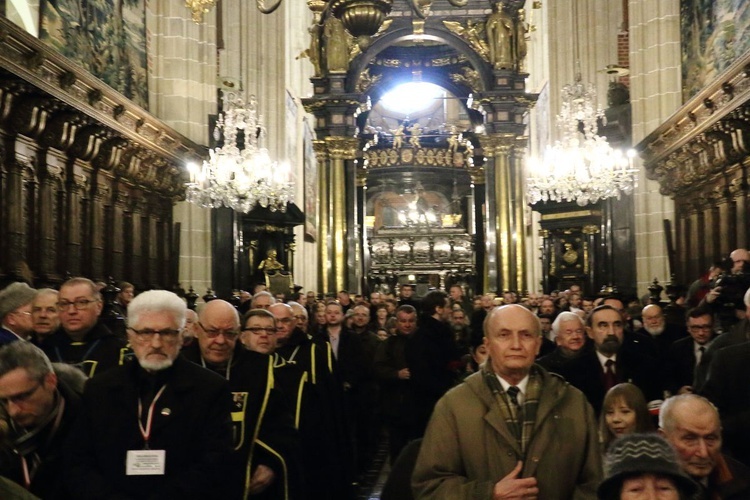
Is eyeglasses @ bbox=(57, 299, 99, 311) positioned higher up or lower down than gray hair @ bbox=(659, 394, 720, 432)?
higher up

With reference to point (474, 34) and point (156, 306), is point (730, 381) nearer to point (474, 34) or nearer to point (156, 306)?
point (156, 306)

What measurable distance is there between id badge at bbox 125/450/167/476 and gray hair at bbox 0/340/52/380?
506 mm

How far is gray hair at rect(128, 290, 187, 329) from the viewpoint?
4.29 meters

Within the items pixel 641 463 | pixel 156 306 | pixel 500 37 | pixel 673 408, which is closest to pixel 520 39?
pixel 500 37

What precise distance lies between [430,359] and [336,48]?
17243mm

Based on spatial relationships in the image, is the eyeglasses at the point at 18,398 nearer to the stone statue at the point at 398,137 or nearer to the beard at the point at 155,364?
the beard at the point at 155,364

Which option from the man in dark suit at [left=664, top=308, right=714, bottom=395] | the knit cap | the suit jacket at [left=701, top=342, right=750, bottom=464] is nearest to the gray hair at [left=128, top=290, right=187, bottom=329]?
the knit cap

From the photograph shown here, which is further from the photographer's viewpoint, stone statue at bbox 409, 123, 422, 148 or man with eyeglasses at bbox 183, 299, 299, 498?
stone statue at bbox 409, 123, 422, 148

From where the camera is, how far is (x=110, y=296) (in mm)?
9227

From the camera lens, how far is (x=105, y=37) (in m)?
15.1

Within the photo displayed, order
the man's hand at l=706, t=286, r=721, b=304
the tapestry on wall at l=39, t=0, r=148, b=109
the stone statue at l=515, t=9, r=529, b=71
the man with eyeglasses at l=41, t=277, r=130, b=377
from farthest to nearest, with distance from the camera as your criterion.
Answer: the stone statue at l=515, t=9, r=529, b=71 → the tapestry on wall at l=39, t=0, r=148, b=109 → the man's hand at l=706, t=286, r=721, b=304 → the man with eyeglasses at l=41, t=277, r=130, b=377

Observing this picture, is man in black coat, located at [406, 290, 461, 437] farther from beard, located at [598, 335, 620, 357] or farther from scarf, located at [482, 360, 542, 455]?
scarf, located at [482, 360, 542, 455]

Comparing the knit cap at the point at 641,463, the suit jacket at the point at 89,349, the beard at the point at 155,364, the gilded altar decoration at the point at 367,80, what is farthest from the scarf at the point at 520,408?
the gilded altar decoration at the point at 367,80

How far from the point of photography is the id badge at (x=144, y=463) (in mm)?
4028
